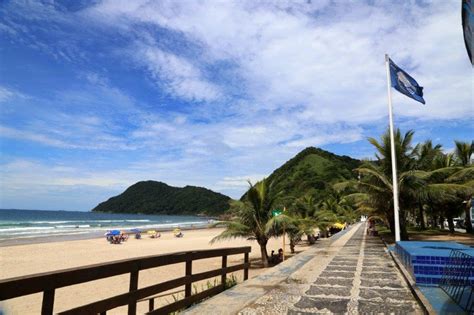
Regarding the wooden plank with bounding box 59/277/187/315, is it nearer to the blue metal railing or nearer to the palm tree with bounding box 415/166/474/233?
the blue metal railing

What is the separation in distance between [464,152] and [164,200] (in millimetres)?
164634

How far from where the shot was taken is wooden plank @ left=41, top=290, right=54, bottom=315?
2.98 meters

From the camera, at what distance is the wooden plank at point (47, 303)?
2984mm

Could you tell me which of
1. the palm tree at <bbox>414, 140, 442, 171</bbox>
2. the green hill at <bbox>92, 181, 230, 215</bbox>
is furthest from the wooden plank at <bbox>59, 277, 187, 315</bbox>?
the green hill at <bbox>92, 181, 230, 215</bbox>

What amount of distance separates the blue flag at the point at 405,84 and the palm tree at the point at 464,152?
1448 cm

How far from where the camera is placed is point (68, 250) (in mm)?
26641

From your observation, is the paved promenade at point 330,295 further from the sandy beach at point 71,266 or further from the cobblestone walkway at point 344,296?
the sandy beach at point 71,266

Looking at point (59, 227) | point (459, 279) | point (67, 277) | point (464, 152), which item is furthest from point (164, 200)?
point (67, 277)

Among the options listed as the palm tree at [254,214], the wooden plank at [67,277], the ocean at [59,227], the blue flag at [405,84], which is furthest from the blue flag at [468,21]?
the ocean at [59,227]

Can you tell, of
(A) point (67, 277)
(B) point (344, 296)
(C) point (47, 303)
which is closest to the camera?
(C) point (47, 303)

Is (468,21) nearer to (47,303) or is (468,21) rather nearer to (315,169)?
(47,303)

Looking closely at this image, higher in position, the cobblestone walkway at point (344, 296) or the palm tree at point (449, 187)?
the palm tree at point (449, 187)

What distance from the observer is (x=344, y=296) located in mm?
5863

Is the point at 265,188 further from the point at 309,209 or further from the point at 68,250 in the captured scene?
Answer: the point at 68,250
